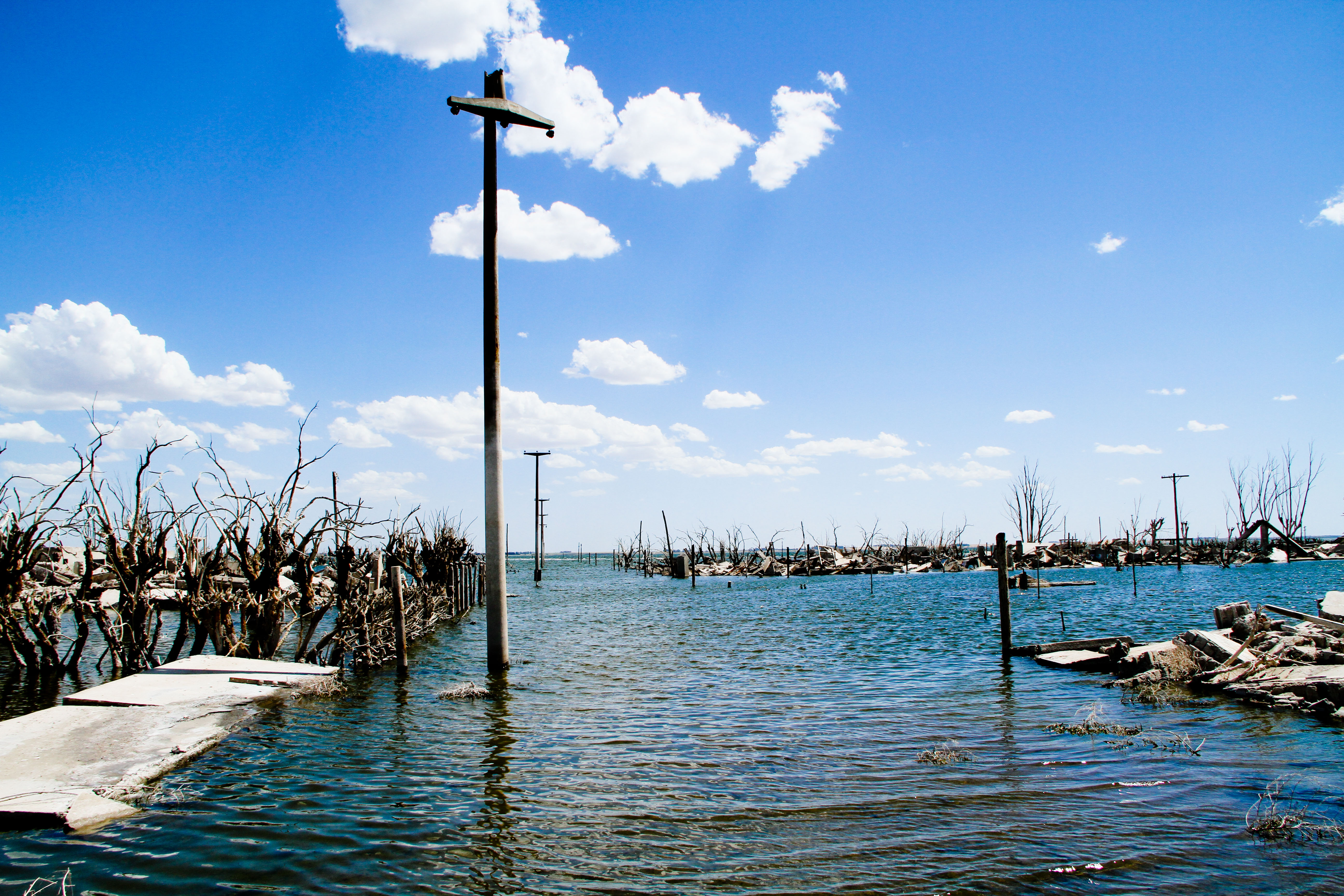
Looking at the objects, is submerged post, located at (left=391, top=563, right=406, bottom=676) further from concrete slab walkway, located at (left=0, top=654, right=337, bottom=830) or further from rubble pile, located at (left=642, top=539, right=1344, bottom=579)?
rubble pile, located at (left=642, top=539, right=1344, bottom=579)

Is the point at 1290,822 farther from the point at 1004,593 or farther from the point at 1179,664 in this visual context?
the point at 1004,593

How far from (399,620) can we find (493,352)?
503cm

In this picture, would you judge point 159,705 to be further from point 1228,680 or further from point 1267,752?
point 1228,680

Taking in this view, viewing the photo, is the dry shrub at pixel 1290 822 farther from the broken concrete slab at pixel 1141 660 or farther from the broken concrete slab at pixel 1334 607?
the broken concrete slab at pixel 1334 607

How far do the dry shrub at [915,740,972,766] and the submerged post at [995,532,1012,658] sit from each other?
22.6ft

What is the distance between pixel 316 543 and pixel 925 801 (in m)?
10.1

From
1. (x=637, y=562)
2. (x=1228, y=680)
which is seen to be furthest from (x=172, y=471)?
(x=637, y=562)

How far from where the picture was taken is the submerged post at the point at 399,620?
40.2 feet

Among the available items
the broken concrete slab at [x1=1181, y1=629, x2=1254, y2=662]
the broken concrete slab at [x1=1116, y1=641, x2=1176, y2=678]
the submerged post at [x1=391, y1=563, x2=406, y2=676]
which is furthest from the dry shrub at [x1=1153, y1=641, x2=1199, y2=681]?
the submerged post at [x1=391, y1=563, x2=406, y2=676]

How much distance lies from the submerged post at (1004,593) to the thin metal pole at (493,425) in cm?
930

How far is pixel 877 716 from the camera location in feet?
31.9

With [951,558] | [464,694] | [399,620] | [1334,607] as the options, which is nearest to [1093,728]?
[464,694]

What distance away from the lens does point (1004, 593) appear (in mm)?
14719

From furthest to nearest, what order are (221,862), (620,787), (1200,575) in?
1. (1200,575)
2. (620,787)
3. (221,862)
